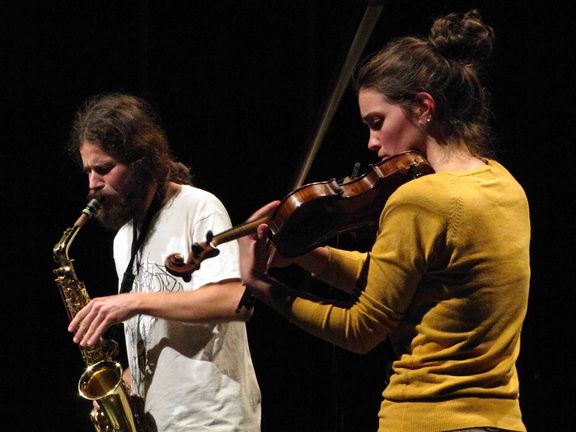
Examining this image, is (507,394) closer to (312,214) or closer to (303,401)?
(312,214)

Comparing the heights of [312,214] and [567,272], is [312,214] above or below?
above

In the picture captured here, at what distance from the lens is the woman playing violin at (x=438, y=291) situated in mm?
1479

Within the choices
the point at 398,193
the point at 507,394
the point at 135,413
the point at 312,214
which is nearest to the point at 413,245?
the point at 398,193

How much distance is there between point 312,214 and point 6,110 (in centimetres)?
237

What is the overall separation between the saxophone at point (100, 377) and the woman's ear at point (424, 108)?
4.02 feet

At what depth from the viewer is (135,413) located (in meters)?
2.32

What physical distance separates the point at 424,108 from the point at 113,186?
1.26m

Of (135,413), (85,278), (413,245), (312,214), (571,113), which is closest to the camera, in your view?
(413,245)

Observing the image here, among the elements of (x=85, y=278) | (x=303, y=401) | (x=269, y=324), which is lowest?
(x=303, y=401)

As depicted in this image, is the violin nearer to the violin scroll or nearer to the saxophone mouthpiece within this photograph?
the violin scroll

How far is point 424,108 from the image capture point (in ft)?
5.44

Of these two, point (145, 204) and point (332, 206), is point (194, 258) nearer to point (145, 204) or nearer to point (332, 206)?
point (332, 206)

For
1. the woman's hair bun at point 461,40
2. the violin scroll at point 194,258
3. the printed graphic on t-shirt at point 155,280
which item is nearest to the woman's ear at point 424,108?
the woman's hair bun at point 461,40

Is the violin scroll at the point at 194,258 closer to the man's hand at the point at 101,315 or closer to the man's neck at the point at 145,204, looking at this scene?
the man's hand at the point at 101,315
